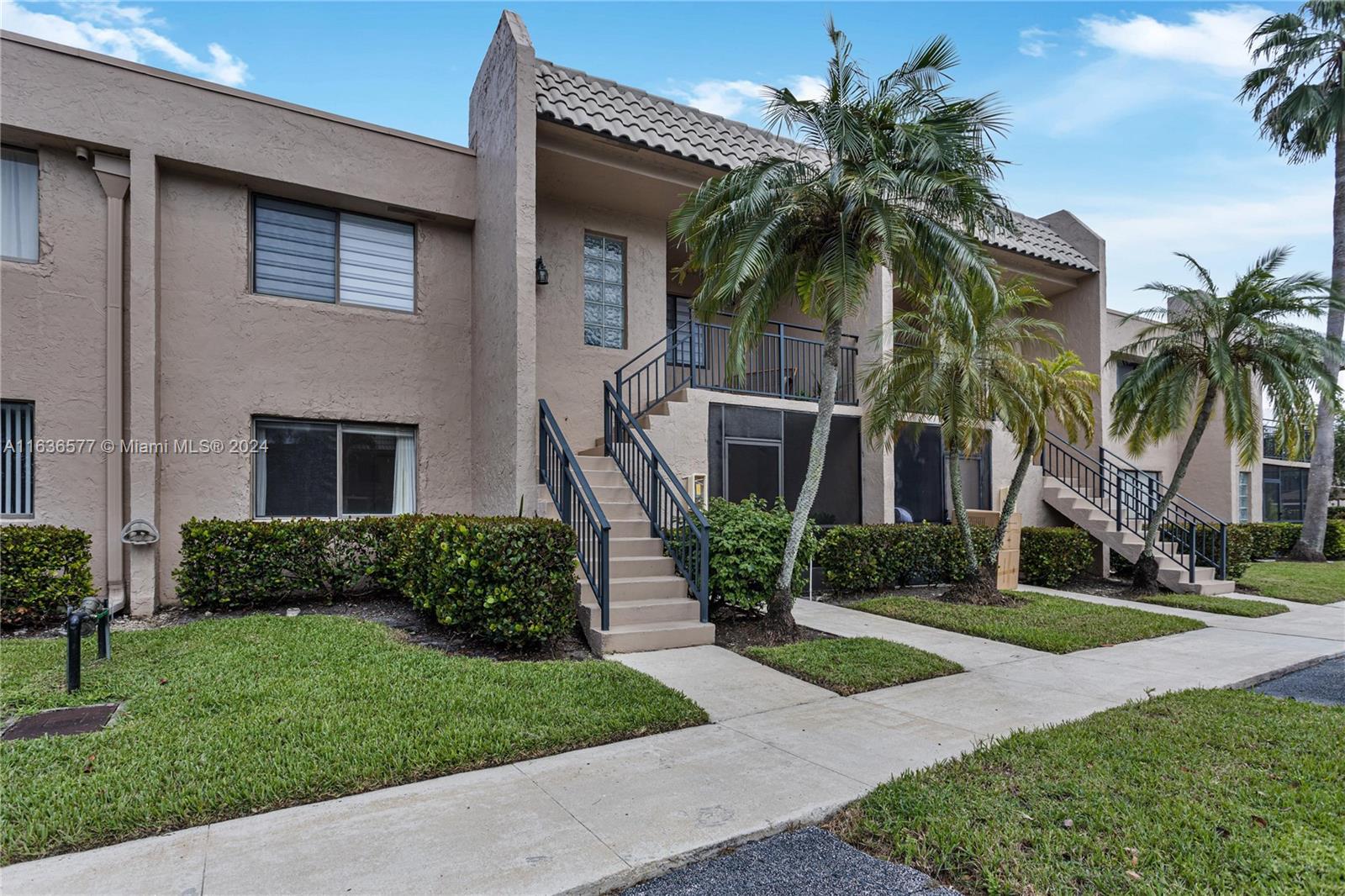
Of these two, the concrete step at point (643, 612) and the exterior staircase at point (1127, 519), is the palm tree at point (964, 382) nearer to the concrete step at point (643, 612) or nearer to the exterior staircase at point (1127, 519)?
the exterior staircase at point (1127, 519)

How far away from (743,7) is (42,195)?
894cm

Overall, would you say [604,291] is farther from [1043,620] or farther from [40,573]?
[1043,620]

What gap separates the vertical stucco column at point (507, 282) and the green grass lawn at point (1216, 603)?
10.1 metres

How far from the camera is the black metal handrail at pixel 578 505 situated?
684 centimetres

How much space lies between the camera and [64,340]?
7.71 m

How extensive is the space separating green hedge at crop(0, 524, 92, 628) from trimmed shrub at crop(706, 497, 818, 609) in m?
6.68

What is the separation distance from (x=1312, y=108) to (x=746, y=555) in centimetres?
1957

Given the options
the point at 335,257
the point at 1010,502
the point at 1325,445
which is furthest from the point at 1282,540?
the point at 335,257

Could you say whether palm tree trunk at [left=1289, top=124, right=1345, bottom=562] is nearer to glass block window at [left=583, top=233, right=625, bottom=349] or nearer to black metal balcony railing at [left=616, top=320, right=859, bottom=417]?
black metal balcony railing at [left=616, top=320, right=859, bottom=417]

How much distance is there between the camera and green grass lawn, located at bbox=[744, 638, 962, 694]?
19.7ft

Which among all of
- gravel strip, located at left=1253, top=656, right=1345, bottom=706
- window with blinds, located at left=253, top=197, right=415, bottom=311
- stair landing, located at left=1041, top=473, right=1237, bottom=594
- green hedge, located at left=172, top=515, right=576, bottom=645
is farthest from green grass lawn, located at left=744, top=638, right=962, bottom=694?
stair landing, located at left=1041, top=473, right=1237, bottom=594

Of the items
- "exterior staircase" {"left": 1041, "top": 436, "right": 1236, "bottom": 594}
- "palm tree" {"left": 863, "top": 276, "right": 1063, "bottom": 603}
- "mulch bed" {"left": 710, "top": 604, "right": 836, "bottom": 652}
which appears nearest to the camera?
"mulch bed" {"left": 710, "top": 604, "right": 836, "bottom": 652}

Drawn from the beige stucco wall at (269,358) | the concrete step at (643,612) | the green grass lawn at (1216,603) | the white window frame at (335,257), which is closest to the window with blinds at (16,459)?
the beige stucco wall at (269,358)

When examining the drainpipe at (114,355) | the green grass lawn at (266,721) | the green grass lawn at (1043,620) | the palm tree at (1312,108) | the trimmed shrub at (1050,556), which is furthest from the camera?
the palm tree at (1312,108)
